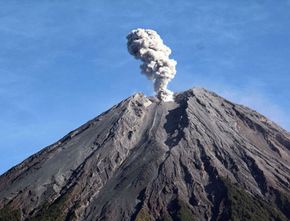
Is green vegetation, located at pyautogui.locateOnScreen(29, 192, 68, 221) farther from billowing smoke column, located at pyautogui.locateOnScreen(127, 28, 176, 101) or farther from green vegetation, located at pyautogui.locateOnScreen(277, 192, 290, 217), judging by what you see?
billowing smoke column, located at pyautogui.locateOnScreen(127, 28, 176, 101)

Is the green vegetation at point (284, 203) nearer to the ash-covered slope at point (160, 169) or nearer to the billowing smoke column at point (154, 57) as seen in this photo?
the ash-covered slope at point (160, 169)

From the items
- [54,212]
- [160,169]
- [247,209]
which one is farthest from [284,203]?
[54,212]

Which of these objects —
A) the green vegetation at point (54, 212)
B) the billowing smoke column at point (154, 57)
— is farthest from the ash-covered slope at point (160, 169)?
the billowing smoke column at point (154, 57)

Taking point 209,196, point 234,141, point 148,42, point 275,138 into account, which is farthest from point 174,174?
point 148,42

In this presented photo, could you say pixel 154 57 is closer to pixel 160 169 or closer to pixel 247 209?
pixel 160 169

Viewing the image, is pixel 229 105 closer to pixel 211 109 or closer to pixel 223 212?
pixel 211 109
